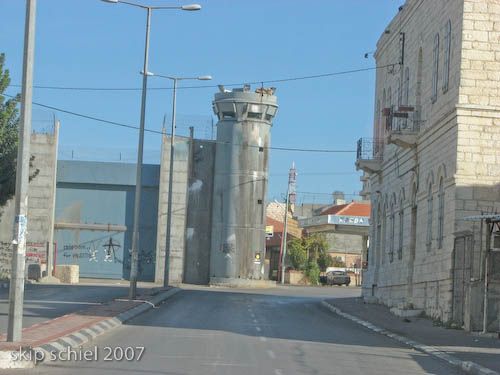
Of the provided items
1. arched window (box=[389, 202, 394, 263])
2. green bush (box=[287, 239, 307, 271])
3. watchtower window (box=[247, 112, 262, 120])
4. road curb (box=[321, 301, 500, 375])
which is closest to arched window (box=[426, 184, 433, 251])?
road curb (box=[321, 301, 500, 375])

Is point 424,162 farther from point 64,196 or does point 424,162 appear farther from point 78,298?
point 64,196

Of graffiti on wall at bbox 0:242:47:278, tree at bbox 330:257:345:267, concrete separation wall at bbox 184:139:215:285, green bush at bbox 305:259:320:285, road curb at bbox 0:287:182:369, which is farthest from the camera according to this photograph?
tree at bbox 330:257:345:267

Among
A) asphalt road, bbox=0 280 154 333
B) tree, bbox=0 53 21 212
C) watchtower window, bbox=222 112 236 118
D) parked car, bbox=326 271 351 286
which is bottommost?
parked car, bbox=326 271 351 286

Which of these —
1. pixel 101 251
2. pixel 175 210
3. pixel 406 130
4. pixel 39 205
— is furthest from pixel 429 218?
pixel 39 205

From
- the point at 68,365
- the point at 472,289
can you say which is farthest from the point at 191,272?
the point at 68,365

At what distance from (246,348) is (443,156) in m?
14.9

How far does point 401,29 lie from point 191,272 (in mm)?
25927

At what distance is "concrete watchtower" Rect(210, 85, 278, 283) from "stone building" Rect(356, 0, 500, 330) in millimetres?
18114

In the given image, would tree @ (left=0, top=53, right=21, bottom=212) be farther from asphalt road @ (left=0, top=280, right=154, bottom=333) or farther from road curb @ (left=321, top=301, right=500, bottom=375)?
road curb @ (left=321, top=301, right=500, bottom=375)

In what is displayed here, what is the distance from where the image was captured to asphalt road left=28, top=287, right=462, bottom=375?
14859 millimetres

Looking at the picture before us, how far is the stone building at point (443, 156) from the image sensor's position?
28.5 m

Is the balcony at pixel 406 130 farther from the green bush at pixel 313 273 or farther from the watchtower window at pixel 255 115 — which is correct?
the green bush at pixel 313 273

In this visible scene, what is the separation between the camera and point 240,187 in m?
59.2

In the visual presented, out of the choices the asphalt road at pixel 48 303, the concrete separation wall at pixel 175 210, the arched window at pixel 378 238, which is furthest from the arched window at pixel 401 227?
the concrete separation wall at pixel 175 210
